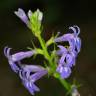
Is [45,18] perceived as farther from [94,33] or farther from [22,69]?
[22,69]

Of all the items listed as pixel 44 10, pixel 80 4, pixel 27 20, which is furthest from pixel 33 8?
pixel 27 20

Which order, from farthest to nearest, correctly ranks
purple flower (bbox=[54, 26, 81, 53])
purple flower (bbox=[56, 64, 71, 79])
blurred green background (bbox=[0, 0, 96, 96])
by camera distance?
blurred green background (bbox=[0, 0, 96, 96]) → purple flower (bbox=[54, 26, 81, 53]) → purple flower (bbox=[56, 64, 71, 79])

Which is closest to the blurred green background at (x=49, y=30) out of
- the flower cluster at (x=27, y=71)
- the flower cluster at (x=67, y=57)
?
the flower cluster at (x=27, y=71)

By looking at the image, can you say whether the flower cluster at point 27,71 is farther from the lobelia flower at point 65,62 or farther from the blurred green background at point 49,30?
the blurred green background at point 49,30

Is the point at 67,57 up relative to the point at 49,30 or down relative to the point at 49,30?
up

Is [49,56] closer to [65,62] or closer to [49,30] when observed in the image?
[65,62]

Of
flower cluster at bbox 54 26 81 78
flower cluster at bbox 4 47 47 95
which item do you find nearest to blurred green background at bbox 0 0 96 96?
flower cluster at bbox 4 47 47 95

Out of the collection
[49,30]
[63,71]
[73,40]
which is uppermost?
[73,40]

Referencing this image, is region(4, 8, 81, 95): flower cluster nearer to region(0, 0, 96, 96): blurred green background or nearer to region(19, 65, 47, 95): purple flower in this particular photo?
region(19, 65, 47, 95): purple flower

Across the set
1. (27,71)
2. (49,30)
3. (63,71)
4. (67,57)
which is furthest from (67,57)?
(49,30)
